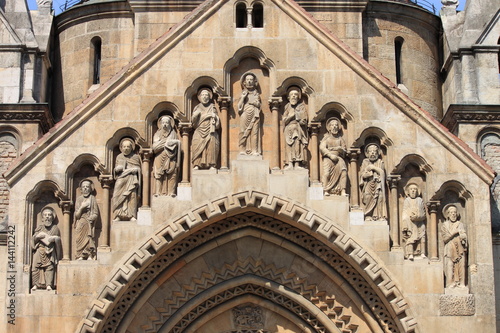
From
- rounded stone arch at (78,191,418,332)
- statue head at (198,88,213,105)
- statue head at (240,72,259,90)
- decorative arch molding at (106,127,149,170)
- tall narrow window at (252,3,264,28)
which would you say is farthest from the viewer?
tall narrow window at (252,3,264,28)

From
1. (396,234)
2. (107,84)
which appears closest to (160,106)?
(107,84)

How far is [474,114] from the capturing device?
26.7m

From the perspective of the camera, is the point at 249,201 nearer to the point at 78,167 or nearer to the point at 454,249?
the point at 78,167

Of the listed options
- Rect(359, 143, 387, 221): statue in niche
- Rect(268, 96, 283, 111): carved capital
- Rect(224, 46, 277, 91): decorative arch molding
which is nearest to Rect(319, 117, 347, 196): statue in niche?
Rect(359, 143, 387, 221): statue in niche

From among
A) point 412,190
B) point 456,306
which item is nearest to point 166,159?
point 412,190

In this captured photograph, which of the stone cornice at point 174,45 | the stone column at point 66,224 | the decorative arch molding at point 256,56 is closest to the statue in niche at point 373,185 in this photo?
the stone cornice at point 174,45

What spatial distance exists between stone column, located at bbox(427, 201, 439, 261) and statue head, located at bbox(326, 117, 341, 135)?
198cm

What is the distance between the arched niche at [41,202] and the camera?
24.4 meters

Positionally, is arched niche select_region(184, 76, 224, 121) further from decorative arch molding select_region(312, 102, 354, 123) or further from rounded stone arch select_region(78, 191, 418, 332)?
rounded stone arch select_region(78, 191, 418, 332)

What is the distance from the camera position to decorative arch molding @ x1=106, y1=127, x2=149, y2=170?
81.3 ft

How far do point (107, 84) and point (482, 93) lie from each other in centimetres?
706

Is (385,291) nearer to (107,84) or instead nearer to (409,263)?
(409,263)

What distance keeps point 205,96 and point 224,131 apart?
0.68 m

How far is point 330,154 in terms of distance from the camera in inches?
976
